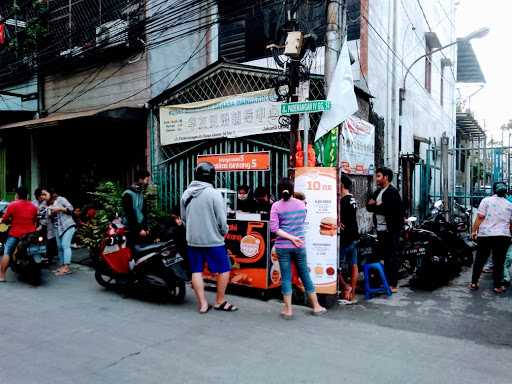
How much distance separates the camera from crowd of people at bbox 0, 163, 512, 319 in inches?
210

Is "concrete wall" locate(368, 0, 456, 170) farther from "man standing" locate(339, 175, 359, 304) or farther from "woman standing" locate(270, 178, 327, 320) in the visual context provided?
"woman standing" locate(270, 178, 327, 320)

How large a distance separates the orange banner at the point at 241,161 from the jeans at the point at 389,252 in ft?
9.74

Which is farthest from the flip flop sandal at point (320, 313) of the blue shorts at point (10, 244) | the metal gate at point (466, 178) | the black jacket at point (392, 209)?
the metal gate at point (466, 178)

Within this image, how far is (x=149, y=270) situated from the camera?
6000 mm

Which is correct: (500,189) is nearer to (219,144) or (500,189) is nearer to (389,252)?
(389,252)

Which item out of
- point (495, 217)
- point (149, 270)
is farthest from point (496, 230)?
point (149, 270)

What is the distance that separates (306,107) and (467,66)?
17.9 m

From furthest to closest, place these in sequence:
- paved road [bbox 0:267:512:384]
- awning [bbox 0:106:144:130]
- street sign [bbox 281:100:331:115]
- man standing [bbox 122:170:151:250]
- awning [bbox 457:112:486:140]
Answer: awning [bbox 457:112:486:140] → awning [bbox 0:106:144:130] → man standing [bbox 122:170:151:250] → street sign [bbox 281:100:331:115] → paved road [bbox 0:267:512:384]

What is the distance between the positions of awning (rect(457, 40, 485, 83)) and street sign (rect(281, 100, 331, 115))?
1595 cm

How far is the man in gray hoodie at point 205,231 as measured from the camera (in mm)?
5402

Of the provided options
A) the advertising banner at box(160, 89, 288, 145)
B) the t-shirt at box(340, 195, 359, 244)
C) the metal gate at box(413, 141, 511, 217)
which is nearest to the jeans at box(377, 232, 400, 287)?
the t-shirt at box(340, 195, 359, 244)

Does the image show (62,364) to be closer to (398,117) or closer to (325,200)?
(325,200)

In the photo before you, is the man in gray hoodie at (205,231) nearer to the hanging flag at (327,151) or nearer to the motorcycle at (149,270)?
the motorcycle at (149,270)

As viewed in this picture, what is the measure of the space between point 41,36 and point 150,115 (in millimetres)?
5231
